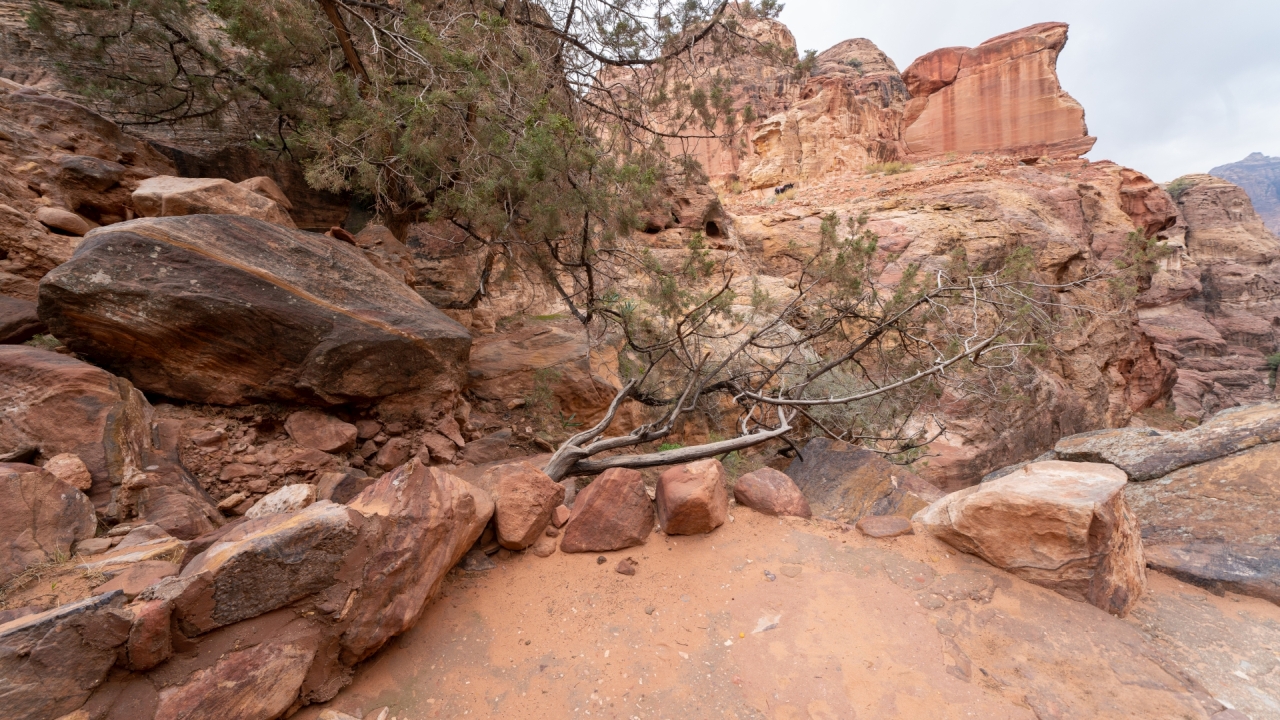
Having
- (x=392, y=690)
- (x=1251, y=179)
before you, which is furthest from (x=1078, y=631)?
(x=1251, y=179)

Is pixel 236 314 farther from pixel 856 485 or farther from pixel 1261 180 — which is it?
pixel 1261 180

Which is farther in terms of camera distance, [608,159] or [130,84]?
[130,84]

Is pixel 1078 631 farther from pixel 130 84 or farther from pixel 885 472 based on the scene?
pixel 130 84

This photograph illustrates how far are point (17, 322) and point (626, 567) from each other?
3865mm

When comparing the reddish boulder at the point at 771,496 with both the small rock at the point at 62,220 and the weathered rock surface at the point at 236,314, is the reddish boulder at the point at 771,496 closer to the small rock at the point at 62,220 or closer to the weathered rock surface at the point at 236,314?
the weathered rock surface at the point at 236,314

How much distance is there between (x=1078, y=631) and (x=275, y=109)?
7.39 m

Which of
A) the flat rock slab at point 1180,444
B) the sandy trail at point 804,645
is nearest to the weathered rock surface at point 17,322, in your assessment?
the sandy trail at point 804,645

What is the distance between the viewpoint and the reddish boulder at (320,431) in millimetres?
3391

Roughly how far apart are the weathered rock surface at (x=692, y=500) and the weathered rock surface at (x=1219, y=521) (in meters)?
2.64

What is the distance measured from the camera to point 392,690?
195cm

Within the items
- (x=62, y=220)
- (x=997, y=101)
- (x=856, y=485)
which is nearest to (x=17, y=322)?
(x=62, y=220)

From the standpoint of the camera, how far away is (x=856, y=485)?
3.89 meters

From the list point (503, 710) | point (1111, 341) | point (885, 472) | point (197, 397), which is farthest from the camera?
point (1111, 341)

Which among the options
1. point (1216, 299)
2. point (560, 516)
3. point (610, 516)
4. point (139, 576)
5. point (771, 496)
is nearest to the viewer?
point (139, 576)
